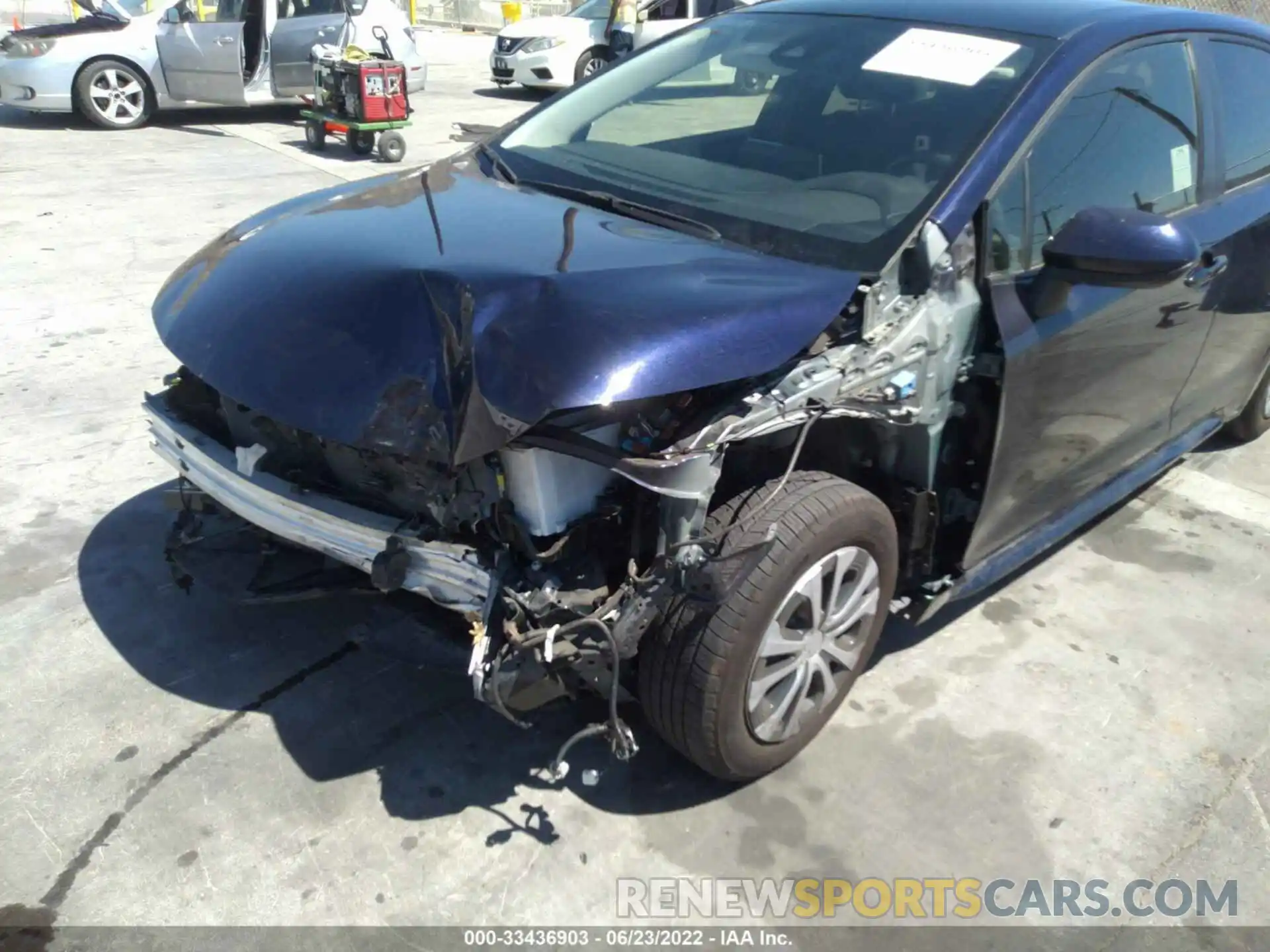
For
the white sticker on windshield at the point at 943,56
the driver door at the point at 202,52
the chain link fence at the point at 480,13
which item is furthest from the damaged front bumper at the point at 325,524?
the chain link fence at the point at 480,13

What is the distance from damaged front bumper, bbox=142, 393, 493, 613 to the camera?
2189 mm

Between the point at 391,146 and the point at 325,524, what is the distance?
7.73 metres

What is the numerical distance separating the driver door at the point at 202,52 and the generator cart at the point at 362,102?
3.82ft

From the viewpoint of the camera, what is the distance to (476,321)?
6.97 ft

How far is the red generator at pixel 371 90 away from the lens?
9156 mm

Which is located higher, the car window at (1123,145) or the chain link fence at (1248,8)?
the chain link fence at (1248,8)

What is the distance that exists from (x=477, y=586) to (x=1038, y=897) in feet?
4.72

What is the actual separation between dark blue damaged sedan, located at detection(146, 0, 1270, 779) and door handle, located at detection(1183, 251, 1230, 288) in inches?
0.5

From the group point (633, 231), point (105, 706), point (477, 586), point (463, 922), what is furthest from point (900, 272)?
point (105, 706)

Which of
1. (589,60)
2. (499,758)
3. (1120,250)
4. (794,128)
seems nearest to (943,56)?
(794,128)

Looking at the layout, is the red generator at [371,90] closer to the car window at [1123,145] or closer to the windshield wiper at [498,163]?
the windshield wiper at [498,163]

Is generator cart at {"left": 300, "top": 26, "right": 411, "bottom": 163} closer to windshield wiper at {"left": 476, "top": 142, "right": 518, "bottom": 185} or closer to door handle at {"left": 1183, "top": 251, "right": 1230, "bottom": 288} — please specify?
windshield wiper at {"left": 476, "top": 142, "right": 518, "bottom": 185}

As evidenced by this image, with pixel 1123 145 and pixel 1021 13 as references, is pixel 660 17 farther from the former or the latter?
pixel 1123 145

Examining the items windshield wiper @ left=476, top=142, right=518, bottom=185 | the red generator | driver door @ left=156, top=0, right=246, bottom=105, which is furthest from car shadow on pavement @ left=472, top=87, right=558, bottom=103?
windshield wiper @ left=476, top=142, right=518, bottom=185
